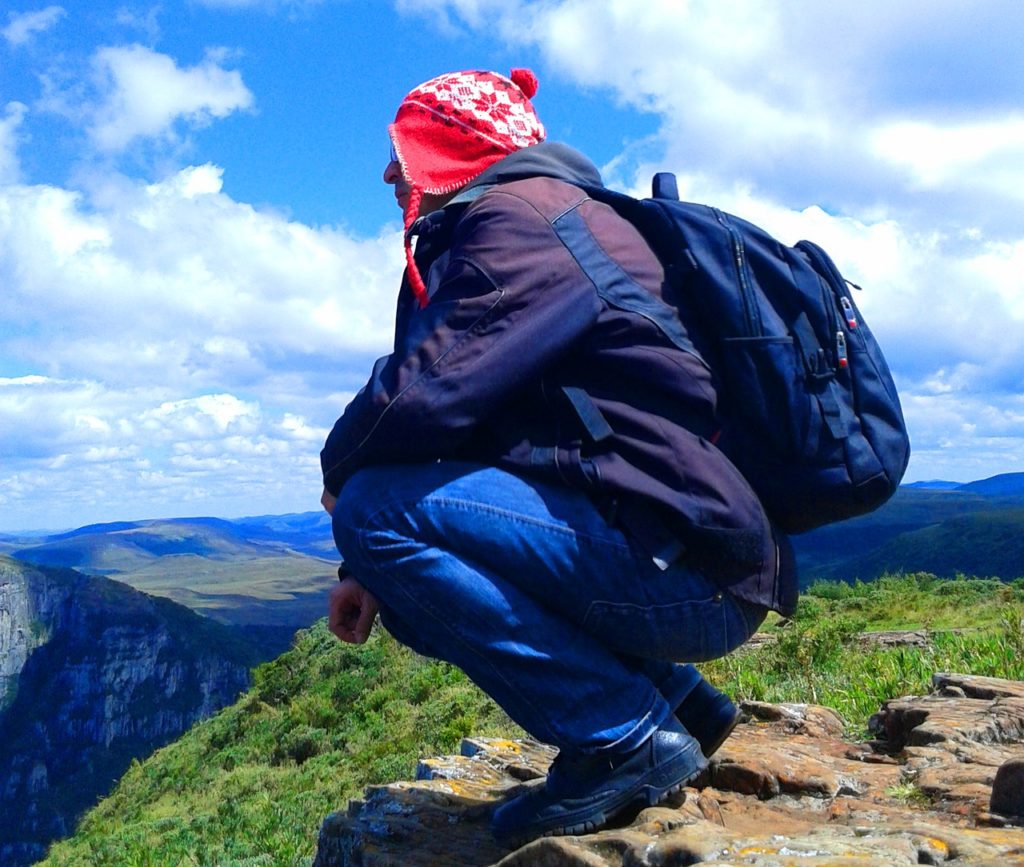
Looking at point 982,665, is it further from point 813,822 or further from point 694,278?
point 694,278

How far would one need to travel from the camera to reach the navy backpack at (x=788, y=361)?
7.83ft

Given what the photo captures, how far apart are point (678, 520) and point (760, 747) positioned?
4.31 feet

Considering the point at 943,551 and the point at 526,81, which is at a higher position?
the point at 526,81

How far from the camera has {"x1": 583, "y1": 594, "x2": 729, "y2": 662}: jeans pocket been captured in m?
2.42

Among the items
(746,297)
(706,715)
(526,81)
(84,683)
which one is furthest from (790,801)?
(84,683)

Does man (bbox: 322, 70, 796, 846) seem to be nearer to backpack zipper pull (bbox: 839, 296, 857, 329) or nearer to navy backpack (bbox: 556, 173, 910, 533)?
navy backpack (bbox: 556, 173, 910, 533)

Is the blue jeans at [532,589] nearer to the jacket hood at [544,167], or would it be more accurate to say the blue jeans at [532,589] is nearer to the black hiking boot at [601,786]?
the black hiking boot at [601,786]

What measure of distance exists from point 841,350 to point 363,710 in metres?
13.0

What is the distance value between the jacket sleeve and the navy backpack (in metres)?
0.11

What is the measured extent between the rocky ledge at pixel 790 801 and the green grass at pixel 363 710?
0.70 ft

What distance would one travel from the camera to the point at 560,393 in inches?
93.9

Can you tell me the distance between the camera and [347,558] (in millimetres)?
2568

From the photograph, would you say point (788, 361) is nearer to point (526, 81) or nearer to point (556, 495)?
point (556, 495)

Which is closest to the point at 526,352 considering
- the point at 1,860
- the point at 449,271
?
the point at 449,271
